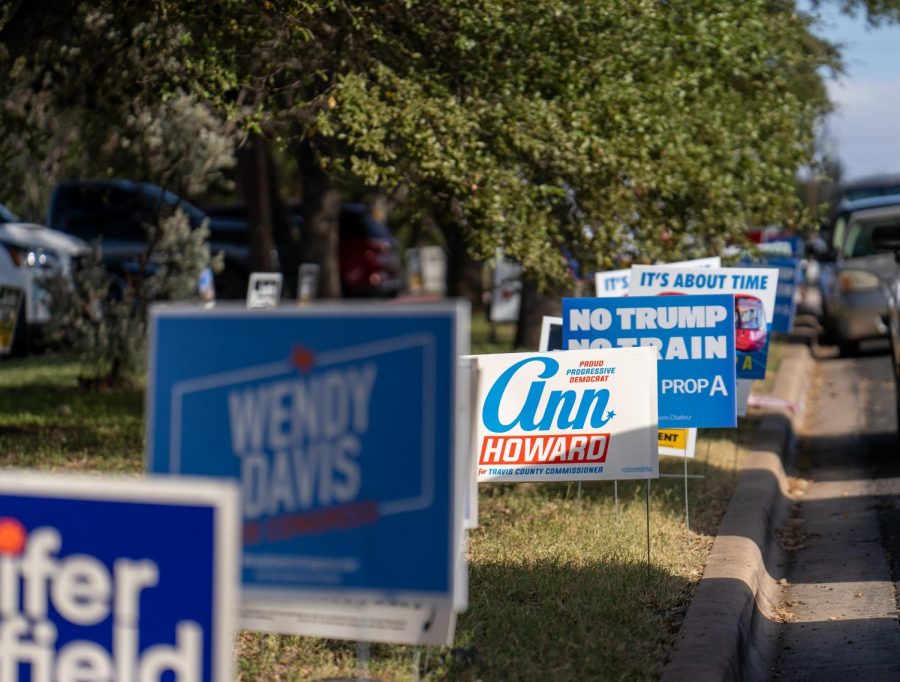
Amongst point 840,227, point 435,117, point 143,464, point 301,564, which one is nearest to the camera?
point 301,564

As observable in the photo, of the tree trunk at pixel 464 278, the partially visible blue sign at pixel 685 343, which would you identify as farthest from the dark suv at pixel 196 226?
the partially visible blue sign at pixel 685 343

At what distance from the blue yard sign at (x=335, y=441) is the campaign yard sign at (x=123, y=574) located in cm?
55

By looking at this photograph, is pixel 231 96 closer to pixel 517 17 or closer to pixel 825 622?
pixel 517 17

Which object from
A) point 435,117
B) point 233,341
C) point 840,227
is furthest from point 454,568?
point 840,227

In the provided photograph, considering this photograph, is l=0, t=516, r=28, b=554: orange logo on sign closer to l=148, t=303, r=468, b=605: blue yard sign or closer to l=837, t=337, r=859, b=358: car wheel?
l=148, t=303, r=468, b=605: blue yard sign

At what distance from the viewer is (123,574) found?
311cm

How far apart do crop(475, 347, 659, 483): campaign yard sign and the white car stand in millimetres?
6340

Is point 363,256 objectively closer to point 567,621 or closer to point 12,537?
point 567,621

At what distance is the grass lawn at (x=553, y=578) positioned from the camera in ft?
17.3

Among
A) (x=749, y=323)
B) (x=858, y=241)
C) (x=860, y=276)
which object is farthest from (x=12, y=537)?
(x=858, y=241)

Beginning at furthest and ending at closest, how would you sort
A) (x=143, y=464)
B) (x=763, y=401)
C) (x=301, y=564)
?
(x=763, y=401)
(x=143, y=464)
(x=301, y=564)

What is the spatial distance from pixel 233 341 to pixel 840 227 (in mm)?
17498

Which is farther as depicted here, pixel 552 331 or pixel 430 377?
pixel 552 331

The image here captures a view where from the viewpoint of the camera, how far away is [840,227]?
2016cm
